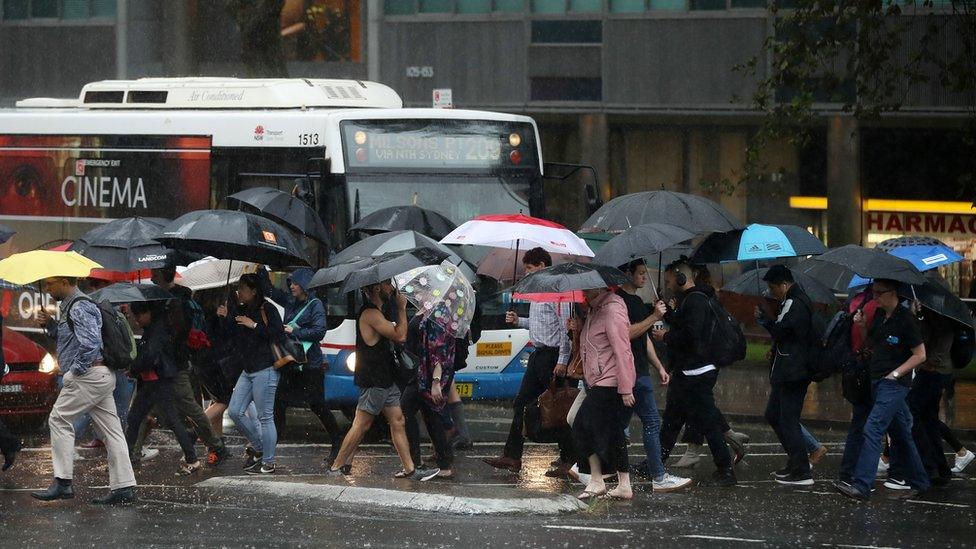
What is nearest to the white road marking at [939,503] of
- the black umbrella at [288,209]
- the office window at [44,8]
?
the black umbrella at [288,209]

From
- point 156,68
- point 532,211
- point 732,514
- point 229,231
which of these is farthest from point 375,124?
point 156,68

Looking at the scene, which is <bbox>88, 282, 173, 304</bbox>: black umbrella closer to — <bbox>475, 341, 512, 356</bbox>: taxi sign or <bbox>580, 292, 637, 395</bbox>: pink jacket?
<bbox>580, 292, 637, 395</bbox>: pink jacket

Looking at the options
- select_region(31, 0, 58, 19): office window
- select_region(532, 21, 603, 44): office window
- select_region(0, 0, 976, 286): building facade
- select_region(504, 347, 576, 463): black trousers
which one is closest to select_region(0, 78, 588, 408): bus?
select_region(504, 347, 576, 463): black trousers

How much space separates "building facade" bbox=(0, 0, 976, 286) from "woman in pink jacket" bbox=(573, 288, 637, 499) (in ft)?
57.8

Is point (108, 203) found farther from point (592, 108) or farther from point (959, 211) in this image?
point (959, 211)

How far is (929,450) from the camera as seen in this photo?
11.8 meters

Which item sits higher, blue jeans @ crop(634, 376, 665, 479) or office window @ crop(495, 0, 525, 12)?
office window @ crop(495, 0, 525, 12)

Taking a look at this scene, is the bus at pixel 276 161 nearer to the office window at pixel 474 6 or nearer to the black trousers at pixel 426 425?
the black trousers at pixel 426 425

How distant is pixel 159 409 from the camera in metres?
11.9

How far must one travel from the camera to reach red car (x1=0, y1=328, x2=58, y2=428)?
1392cm

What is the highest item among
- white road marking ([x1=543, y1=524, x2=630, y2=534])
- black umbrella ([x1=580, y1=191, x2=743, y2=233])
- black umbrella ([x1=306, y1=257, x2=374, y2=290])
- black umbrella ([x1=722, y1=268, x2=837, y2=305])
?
black umbrella ([x1=580, y1=191, x2=743, y2=233])

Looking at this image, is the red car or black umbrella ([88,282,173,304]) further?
the red car

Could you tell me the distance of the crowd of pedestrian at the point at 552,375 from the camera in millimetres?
10594

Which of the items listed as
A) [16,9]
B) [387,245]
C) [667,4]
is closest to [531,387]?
[387,245]
